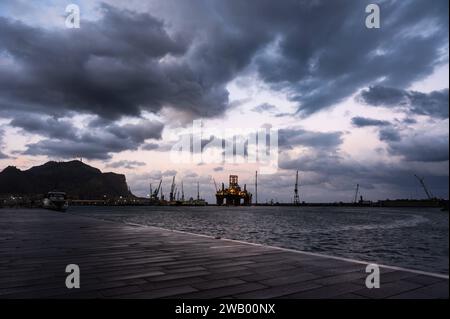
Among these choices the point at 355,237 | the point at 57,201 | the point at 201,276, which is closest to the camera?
the point at 201,276

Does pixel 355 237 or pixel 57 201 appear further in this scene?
pixel 57 201

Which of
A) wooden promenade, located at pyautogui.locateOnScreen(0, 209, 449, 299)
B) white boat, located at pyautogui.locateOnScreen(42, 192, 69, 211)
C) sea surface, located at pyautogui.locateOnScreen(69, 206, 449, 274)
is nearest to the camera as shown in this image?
wooden promenade, located at pyautogui.locateOnScreen(0, 209, 449, 299)

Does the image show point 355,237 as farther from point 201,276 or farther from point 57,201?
point 57,201

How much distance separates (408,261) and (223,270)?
2039 centimetres

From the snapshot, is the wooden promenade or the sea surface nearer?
the wooden promenade

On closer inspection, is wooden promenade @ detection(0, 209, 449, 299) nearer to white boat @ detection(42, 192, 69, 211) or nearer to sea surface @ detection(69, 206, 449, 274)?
sea surface @ detection(69, 206, 449, 274)

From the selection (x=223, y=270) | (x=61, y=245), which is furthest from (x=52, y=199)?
(x=223, y=270)

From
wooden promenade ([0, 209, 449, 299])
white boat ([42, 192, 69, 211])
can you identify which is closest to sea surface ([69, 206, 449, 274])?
wooden promenade ([0, 209, 449, 299])

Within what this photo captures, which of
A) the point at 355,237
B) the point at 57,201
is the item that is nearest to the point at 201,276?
the point at 355,237

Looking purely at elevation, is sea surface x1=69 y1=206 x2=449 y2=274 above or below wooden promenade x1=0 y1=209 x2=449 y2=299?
below

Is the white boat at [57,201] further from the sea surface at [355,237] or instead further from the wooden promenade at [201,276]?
the wooden promenade at [201,276]

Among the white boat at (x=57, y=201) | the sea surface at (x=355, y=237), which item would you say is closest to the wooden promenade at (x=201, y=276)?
the sea surface at (x=355, y=237)

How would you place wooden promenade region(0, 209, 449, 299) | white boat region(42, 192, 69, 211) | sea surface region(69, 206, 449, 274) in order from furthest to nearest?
white boat region(42, 192, 69, 211)
sea surface region(69, 206, 449, 274)
wooden promenade region(0, 209, 449, 299)

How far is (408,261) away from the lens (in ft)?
72.6
